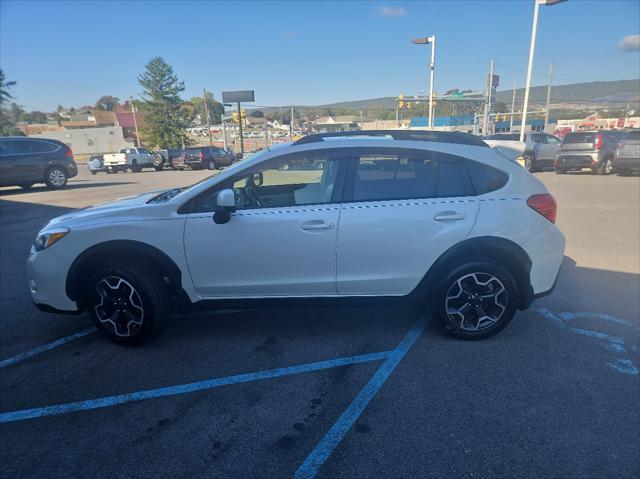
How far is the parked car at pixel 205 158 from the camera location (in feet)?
98.3

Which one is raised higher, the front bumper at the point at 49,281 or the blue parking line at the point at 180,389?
the front bumper at the point at 49,281

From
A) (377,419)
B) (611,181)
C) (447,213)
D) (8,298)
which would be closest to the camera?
(377,419)

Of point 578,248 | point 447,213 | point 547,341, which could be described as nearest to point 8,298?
point 447,213

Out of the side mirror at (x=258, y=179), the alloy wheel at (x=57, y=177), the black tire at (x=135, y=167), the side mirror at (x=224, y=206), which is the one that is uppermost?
the side mirror at (x=258, y=179)

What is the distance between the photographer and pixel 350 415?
2615 mm

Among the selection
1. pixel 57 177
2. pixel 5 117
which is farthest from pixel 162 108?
pixel 57 177

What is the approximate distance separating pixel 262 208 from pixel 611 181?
51.2 ft

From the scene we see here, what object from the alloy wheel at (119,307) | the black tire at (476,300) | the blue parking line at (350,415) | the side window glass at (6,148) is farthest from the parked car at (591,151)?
the side window glass at (6,148)

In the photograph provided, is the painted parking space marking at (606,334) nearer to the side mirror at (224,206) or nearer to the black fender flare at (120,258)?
the side mirror at (224,206)

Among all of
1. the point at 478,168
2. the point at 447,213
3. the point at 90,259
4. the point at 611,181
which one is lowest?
the point at 611,181

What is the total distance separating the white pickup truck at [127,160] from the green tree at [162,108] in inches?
1364

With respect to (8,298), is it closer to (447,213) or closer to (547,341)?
(447,213)

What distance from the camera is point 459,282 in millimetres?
3389

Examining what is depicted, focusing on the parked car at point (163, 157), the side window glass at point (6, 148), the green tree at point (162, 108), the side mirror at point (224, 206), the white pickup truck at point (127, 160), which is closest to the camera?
the side mirror at point (224, 206)
